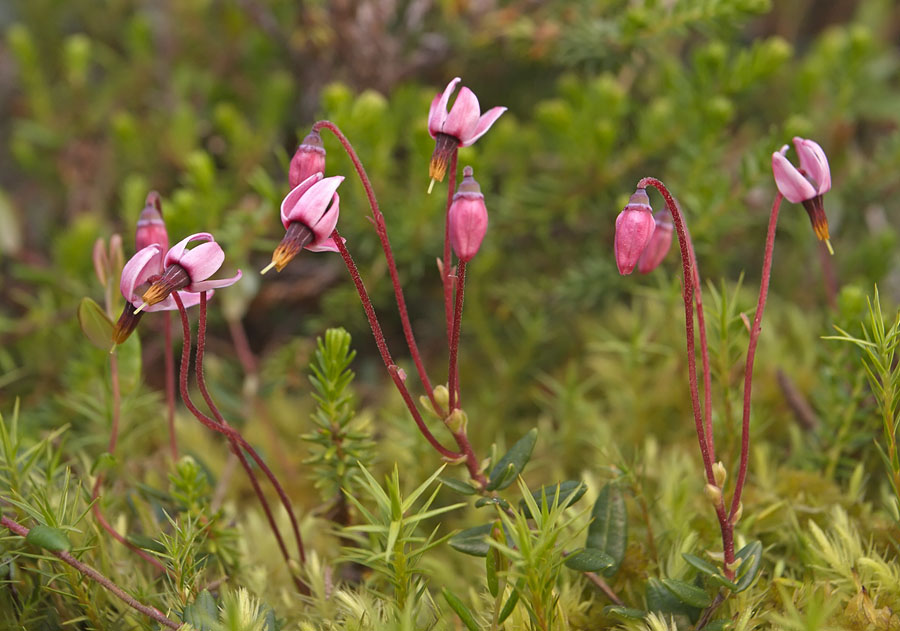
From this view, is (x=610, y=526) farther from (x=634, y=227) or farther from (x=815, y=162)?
(x=815, y=162)

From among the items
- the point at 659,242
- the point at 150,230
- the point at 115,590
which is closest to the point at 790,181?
the point at 659,242

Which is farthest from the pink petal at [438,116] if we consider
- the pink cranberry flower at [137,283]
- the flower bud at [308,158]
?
the pink cranberry flower at [137,283]

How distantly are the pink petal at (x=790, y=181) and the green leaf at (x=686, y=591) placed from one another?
451mm

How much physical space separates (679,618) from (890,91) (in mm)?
1879

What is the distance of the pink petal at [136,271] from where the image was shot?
0.78 m

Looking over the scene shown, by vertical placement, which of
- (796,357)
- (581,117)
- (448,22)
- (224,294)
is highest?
(448,22)

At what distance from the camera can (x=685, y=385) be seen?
55.7 inches

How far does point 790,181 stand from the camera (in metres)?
0.81

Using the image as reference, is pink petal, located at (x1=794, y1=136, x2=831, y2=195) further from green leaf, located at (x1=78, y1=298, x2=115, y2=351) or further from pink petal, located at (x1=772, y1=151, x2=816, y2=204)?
green leaf, located at (x1=78, y1=298, x2=115, y2=351)

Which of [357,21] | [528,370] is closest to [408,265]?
[528,370]

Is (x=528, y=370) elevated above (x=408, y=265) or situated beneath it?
situated beneath

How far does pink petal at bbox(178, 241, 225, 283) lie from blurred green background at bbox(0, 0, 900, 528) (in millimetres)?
431

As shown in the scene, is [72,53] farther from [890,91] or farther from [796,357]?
[890,91]

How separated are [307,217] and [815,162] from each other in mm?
574
